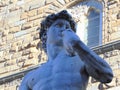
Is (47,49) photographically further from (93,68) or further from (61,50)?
(93,68)

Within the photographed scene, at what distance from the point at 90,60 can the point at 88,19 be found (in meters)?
6.83

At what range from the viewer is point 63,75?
3.77 metres

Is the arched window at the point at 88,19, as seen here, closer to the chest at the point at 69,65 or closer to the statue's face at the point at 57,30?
the statue's face at the point at 57,30

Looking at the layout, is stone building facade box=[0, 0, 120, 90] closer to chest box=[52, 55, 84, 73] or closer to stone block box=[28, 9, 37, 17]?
stone block box=[28, 9, 37, 17]

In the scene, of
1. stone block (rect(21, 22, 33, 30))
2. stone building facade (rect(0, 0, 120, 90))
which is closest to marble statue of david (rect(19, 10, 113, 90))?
stone building facade (rect(0, 0, 120, 90))

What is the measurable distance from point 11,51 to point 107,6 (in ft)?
5.69

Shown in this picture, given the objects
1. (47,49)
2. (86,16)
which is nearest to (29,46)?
(86,16)

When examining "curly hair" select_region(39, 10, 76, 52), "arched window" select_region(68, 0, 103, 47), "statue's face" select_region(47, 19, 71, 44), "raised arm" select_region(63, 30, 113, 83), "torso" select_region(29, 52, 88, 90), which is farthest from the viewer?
"arched window" select_region(68, 0, 103, 47)

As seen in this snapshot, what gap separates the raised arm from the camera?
362cm

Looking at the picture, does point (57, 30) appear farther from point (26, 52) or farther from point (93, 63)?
point (26, 52)

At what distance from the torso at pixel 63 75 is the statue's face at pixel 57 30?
0.13m

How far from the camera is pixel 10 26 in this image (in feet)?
36.2

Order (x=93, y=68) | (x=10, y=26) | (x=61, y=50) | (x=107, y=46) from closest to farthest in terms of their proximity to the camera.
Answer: (x=93, y=68)
(x=61, y=50)
(x=107, y=46)
(x=10, y=26)

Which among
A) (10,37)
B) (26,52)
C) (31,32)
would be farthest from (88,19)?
(10,37)
